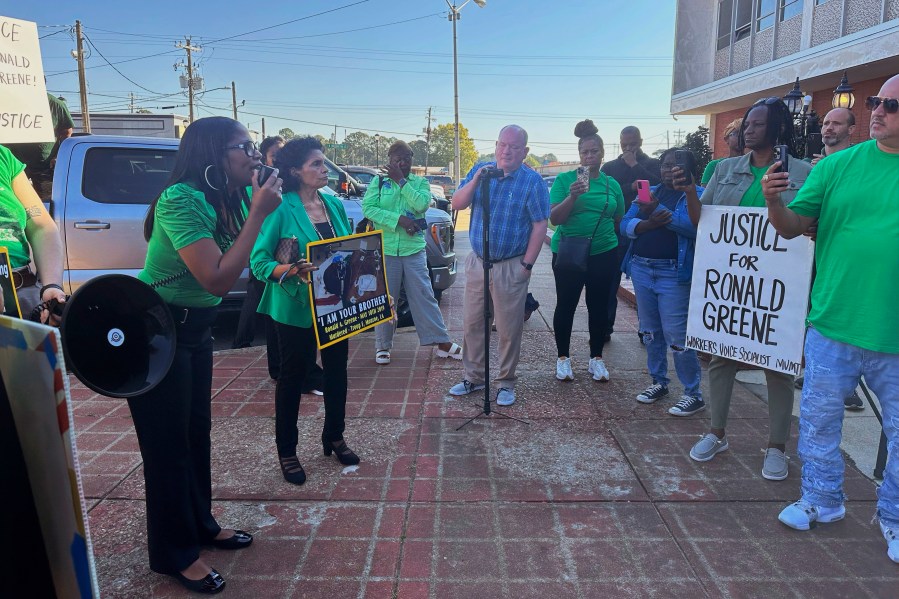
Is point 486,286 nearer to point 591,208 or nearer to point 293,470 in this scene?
point 591,208

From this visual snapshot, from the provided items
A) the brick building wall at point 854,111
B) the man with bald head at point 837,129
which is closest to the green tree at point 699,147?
the brick building wall at point 854,111

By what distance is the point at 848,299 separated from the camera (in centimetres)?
279

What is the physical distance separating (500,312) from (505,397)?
0.65m

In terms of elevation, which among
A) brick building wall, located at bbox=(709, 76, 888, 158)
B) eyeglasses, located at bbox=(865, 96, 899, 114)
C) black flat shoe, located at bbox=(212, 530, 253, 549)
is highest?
brick building wall, located at bbox=(709, 76, 888, 158)

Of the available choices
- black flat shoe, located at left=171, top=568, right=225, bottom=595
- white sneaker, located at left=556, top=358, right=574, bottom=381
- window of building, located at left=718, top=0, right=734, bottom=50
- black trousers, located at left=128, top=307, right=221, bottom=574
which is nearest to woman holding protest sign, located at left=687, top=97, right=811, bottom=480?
white sneaker, located at left=556, top=358, right=574, bottom=381

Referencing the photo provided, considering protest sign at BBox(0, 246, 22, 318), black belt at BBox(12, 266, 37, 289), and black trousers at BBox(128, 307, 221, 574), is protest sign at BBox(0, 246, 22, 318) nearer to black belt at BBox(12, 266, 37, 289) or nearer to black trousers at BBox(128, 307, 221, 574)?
black belt at BBox(12, 266, 37, 289)

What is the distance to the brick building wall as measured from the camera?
1423 cm

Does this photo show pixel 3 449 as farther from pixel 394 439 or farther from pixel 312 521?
pixel 394 439

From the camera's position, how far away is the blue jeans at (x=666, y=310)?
4.43 m

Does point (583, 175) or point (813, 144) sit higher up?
point (813, 144)

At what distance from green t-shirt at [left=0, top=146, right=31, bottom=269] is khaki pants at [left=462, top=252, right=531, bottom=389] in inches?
110

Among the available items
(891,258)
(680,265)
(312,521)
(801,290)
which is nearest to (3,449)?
(312,521)

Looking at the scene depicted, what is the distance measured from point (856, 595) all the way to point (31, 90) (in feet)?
14.2

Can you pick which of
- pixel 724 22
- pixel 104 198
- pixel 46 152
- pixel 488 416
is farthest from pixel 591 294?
pixel 724 22
